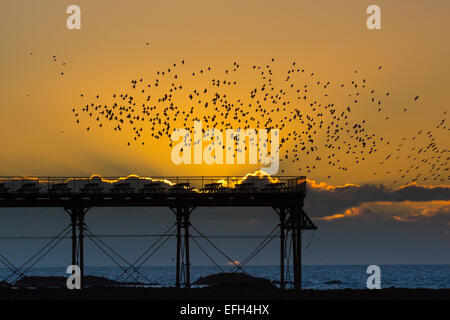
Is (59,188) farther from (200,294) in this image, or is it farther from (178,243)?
(200,294)

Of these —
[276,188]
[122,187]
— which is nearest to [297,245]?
[276,188]

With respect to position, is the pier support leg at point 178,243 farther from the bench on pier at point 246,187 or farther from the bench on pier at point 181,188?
the bench on pier at point 246,187

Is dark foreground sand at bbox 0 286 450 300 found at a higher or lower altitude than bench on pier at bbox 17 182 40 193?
lower

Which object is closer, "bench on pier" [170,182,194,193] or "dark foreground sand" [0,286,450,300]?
"dark foreground sand" [0,286,450,300]

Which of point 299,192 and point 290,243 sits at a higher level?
point 299,192

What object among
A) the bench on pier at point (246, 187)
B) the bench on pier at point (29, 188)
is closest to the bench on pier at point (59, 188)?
the bench on pier at point (29, 188)

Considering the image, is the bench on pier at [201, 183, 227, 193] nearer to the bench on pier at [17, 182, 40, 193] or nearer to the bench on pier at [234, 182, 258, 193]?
the bench on pier at [234, 182, 258, 193]

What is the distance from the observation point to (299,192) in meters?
63.2

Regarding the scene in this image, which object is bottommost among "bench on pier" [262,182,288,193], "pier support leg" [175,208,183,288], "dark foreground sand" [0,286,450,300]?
"dark foreground sand" [0,286,450,300]

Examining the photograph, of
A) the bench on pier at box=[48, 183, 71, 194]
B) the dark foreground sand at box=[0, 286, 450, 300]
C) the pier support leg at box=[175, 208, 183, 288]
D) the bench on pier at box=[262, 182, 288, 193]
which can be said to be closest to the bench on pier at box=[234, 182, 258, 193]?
the bench on pier at box=[262, 182, 288, 193]

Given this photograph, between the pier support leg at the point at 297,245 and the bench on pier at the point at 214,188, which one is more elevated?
the bench on pier at the point at 214,188
